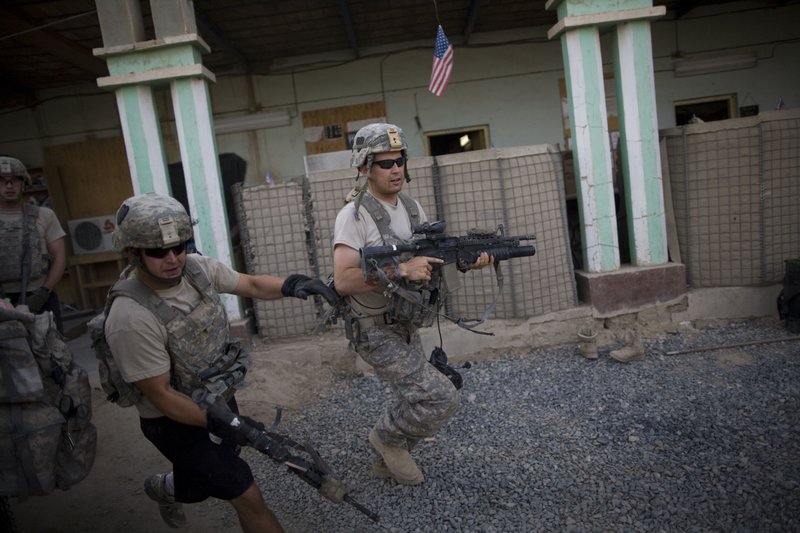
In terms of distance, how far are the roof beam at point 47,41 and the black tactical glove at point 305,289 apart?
197 inches

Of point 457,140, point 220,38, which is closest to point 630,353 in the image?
point 457,140

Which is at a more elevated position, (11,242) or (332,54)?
(332,54)

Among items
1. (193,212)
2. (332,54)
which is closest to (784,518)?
(193,212)

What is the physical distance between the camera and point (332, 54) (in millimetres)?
7699

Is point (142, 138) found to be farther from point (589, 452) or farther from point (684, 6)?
point (684, 6)

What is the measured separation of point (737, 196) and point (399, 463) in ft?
14.0

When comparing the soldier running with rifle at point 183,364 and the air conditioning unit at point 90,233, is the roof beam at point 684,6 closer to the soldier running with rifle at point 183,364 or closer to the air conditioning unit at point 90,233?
the soldier running with rifle at point 183,364

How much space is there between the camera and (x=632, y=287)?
4805mm

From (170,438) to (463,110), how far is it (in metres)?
6.68

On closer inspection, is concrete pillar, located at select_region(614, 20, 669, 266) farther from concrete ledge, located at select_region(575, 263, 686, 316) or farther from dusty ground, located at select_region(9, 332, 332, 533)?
dusty ground, located at select_region(9, 332, 332, 533)

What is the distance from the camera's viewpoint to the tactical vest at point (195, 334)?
2.18 meters

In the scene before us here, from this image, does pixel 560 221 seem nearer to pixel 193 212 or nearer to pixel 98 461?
pixel 193 212

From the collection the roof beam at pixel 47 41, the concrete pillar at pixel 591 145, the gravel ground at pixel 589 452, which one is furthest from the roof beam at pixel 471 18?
the roof beam at pixel 47 41

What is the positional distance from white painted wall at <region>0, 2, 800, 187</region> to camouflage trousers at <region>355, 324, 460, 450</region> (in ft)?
18.3
